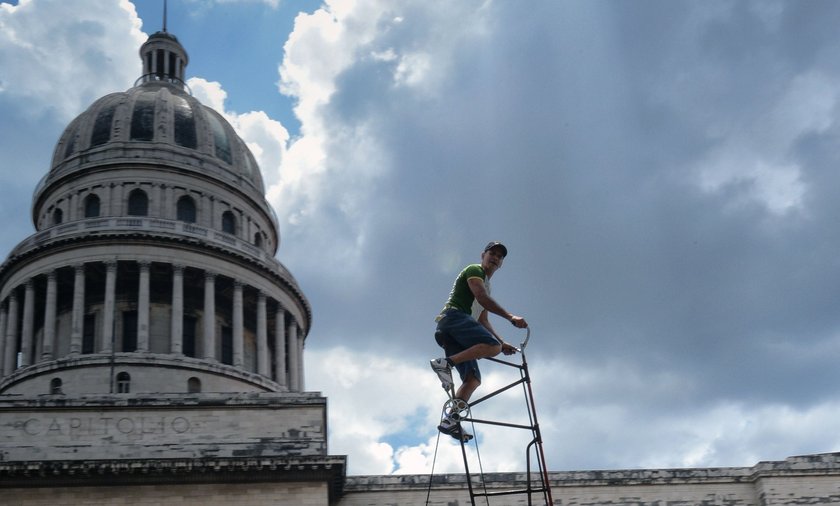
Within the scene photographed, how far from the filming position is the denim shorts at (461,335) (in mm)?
11555

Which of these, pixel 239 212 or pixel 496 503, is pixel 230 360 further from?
pixel 496 503

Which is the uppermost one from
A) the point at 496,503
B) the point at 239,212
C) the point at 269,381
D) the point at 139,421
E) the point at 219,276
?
the point at 239,212

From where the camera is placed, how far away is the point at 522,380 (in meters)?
11.2

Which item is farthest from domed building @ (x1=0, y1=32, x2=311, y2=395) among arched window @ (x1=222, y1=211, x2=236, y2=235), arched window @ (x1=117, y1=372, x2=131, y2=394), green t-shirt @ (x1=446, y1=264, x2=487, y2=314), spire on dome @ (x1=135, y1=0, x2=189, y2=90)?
green t-shirt @ (x1=446, y1=264, x2=487, y2=314)

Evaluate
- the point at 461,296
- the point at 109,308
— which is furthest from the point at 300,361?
the point at 461,296

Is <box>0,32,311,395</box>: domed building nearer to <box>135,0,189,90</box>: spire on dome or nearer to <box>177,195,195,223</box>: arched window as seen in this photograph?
<box>177,195,195,223</box>: arched window

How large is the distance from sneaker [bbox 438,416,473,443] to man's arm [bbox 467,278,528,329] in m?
1.15

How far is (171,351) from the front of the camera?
50.6 metres

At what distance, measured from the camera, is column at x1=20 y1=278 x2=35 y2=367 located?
2019 inches

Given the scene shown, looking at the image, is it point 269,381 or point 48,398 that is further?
point 269,381

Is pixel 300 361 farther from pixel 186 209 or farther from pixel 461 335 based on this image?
pixel 461 335

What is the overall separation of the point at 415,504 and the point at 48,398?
1258 centimetres

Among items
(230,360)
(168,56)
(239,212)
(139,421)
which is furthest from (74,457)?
(168,56)

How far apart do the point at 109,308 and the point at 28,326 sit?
13.4 feet
